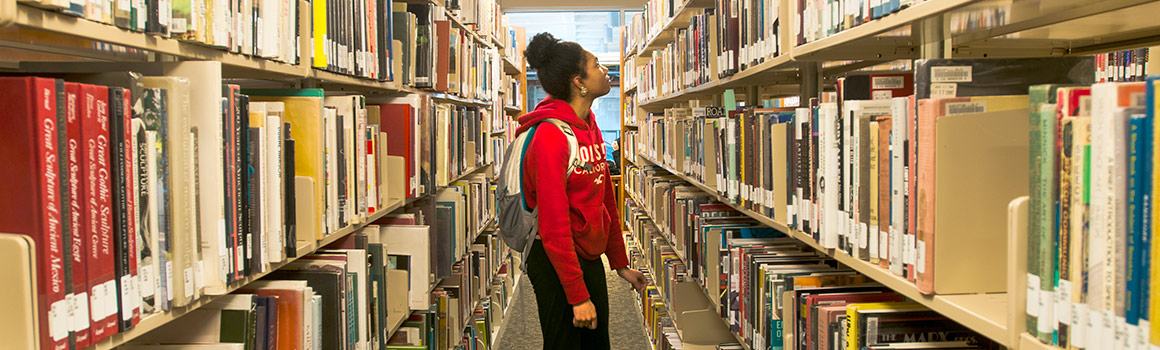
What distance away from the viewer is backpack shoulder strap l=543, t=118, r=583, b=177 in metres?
2.39

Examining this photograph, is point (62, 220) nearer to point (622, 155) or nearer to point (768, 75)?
point (768, 75)

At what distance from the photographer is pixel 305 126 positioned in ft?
5.36

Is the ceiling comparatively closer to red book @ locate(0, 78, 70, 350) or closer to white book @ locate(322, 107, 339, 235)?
white book @ locate(322, 107, 339, 235)

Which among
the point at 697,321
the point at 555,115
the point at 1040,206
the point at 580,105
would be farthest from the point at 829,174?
the point at 697,321

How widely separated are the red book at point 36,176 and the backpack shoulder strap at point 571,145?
1.61 m

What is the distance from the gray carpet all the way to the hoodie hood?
2.14 m

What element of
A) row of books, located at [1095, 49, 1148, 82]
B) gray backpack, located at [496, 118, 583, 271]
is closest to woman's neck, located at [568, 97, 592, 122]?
gray backpack, located at [496, 118, 583, 271]

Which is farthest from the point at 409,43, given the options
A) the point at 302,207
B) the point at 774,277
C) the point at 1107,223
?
the point at 1107,223

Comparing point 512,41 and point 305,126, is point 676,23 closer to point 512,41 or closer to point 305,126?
point 305,126

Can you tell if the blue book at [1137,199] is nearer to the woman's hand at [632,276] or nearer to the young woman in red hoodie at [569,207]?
the young woman in red hoodie at [569,207]

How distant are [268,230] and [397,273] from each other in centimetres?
99

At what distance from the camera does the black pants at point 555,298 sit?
8.04 feet

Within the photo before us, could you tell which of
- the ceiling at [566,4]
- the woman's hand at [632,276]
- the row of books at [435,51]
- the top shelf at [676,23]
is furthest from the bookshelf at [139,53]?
the ceiling at [566,4]

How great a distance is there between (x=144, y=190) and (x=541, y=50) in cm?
175
